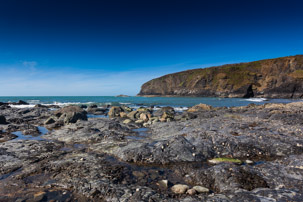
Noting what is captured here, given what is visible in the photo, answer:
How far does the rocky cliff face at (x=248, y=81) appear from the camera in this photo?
2953 inches

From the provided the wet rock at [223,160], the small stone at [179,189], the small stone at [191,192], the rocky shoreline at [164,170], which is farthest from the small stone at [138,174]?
the wet rock at [223,160]


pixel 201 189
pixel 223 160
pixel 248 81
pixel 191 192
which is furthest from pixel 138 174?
pixel 248 81

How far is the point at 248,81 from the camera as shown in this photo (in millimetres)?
101438

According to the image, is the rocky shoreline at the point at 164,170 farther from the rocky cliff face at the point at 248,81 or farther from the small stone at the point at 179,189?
the rocky cliff face at the point at 248,81

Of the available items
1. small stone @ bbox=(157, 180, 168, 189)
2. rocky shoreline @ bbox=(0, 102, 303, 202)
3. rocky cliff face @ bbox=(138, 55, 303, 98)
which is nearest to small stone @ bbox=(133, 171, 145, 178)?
rocky shoreline @ bbox=(0, 102, 303, 202)

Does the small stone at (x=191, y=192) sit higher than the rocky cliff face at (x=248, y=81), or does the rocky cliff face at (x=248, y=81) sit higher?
the rocky cliff face at (x=248, y=81)

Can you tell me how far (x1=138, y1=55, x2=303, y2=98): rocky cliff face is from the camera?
75.0m

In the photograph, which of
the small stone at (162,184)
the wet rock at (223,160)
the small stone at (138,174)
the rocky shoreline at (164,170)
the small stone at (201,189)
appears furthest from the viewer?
the wet rock at (223,160)

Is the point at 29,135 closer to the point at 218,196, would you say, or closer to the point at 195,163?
the point at 195,163

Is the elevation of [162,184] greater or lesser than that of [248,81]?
lesser

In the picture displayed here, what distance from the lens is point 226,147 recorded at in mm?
7469

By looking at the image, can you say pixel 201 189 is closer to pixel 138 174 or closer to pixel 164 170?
pixel 164 170

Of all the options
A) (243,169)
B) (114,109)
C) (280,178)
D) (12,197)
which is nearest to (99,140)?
(12,197)

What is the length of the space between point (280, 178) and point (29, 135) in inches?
578
